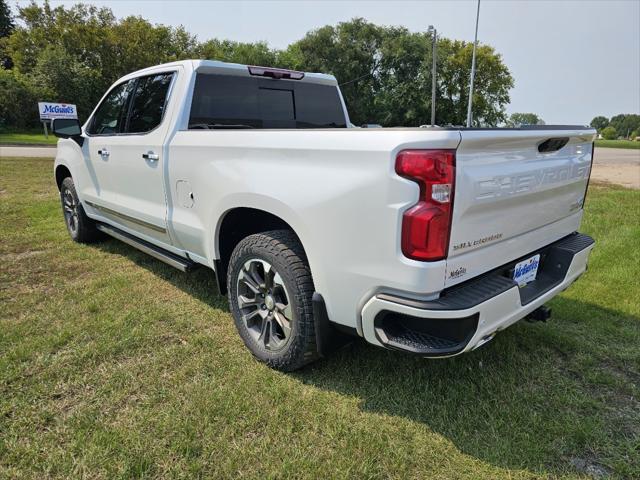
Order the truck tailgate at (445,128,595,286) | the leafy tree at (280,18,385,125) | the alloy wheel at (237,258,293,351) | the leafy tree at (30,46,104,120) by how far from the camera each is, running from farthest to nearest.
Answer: the leafy tree at (280,18,385,125)
the leafy tree at (30,46,104,120)
the alloy wheel at (237,258,293,351)
the truck tailgate at (445,128,595,286)

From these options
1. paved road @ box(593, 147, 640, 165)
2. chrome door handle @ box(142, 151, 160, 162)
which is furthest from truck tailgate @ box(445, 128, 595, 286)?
paved road @ box(593, 147, 640, 165)

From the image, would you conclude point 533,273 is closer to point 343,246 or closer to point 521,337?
point 521,337

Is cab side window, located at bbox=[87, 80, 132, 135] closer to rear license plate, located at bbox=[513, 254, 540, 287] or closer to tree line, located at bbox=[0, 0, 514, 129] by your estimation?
rear license plate, located at bbox=[513, 254, 540, 287]

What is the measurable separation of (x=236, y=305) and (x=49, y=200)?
6.63 meters

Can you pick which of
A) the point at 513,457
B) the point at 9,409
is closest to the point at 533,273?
the point at 513,457

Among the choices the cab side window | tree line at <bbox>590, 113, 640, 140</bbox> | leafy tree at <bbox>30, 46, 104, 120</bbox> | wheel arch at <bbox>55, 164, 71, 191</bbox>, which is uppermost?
leafy tree at <bbox>30, 46, 104, 120</bbox>

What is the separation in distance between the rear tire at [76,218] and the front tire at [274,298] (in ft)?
10.3

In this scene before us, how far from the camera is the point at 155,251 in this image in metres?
3.96

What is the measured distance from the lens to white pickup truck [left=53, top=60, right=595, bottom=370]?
6.57 feet

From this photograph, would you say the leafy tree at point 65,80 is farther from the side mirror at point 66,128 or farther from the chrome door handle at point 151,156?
the chrome door handle at point 151,156

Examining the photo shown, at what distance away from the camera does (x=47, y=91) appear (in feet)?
101

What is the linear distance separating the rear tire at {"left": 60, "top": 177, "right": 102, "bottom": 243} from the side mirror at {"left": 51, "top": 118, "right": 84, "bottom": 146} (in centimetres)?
81

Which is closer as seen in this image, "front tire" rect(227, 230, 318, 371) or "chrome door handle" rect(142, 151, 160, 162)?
"front tire" rect(227, 230, 318, 371)

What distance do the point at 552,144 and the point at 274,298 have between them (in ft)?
5.89
